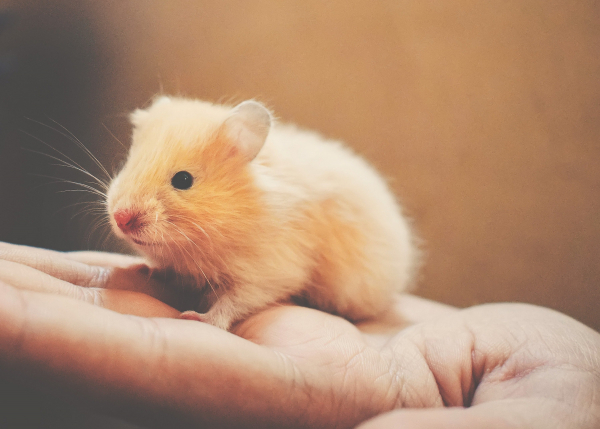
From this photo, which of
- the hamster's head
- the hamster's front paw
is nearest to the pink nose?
the hamster's head

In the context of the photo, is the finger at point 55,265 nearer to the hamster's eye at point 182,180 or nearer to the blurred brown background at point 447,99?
the hamster's eye at point 182,180

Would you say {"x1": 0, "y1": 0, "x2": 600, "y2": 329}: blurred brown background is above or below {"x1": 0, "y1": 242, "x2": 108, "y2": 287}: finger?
above

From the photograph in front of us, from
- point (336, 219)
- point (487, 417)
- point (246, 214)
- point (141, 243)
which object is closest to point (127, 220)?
point (141, 243)

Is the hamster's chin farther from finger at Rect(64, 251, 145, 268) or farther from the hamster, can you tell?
finger at Rect(64, 251, 145, 268)

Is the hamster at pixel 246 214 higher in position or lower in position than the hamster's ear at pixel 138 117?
lower

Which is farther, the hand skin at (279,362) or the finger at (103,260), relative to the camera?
the finger at (103,260)

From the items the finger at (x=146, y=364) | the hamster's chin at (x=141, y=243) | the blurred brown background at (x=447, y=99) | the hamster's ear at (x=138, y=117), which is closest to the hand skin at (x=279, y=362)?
the finger at (x=146, y=364)

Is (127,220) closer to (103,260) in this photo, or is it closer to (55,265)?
(55,265)
